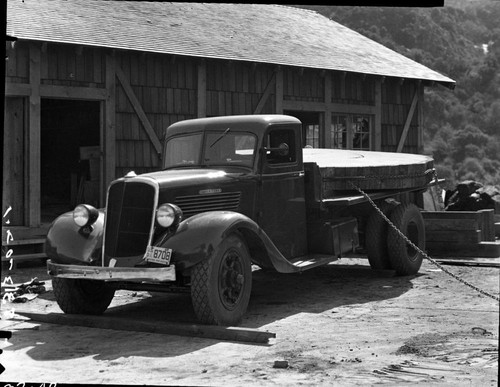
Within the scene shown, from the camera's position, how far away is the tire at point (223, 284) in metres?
7.01

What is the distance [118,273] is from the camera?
693 cm

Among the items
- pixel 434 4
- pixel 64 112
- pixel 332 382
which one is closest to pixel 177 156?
pixel 332 382

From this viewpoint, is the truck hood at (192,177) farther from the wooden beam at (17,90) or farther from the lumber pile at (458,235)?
the lumber pile at (458,235)

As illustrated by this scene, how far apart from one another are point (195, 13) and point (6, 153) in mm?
5828

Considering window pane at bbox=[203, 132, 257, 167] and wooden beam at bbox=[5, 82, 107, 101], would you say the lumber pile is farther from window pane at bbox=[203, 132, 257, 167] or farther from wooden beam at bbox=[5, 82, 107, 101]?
wooden beam at bbox=[5, 82, 107, 101]

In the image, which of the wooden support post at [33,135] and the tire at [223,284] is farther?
the wooden support post at [33,135]

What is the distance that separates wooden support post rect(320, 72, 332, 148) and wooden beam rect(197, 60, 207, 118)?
3213mm

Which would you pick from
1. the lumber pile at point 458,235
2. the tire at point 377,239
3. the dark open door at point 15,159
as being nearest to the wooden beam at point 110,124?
the dark open door at point 15,159

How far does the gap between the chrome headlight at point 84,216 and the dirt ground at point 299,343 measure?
0.99 m

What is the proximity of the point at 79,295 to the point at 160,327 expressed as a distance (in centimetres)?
117

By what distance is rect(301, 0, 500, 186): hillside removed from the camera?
46.2 metres

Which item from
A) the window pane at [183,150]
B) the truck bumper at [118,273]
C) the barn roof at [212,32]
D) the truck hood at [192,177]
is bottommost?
the truck bumper at [118,273]

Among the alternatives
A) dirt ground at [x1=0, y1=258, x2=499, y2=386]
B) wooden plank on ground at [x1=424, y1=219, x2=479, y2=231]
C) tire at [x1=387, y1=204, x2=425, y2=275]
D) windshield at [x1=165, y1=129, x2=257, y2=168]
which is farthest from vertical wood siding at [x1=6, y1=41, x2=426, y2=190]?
tire at [x1=387, y1=204, x2=425, y2=275]

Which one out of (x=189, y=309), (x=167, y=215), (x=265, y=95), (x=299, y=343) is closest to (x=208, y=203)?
(x=167, y=215)
